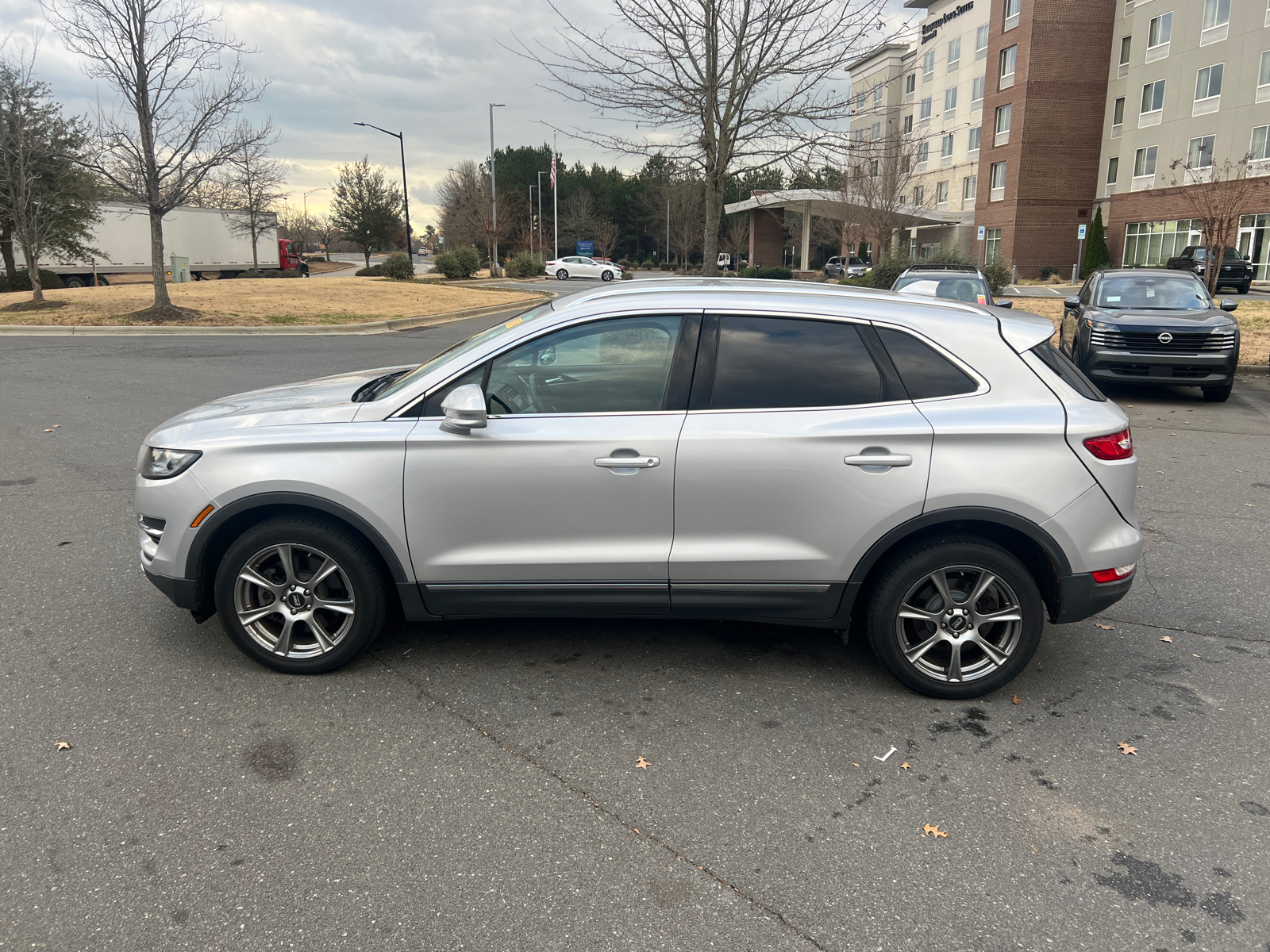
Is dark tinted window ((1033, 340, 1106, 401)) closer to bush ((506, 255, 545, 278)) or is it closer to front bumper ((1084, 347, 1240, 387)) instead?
front bumper ((1084, 347, 1240, 387))

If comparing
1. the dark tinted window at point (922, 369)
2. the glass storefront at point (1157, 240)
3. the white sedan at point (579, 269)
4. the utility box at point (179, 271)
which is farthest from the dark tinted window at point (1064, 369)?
the white sedan at point (579, 269)

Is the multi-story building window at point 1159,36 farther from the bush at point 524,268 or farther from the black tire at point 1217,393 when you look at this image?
the black tire at point 1217,393

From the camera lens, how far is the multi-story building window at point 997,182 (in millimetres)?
52656

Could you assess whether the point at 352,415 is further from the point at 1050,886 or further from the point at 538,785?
the point at 1050,886

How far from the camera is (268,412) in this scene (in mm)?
4133

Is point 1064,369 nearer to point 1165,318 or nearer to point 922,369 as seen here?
point 922,369

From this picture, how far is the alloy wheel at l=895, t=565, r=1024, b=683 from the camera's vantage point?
380 cm

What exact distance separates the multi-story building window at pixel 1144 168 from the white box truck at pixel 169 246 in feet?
150

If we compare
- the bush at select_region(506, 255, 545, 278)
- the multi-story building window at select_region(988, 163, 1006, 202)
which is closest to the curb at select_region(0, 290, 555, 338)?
the bush at select_region(506, 255, 545, 278)

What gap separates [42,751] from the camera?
3.44 m

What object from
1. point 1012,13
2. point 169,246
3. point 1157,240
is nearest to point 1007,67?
point 1012,13

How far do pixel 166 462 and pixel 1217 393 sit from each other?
41.1ft

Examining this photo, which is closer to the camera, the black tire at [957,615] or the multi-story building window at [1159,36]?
the black tire at [957,615]

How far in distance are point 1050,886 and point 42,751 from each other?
3.59 meters
